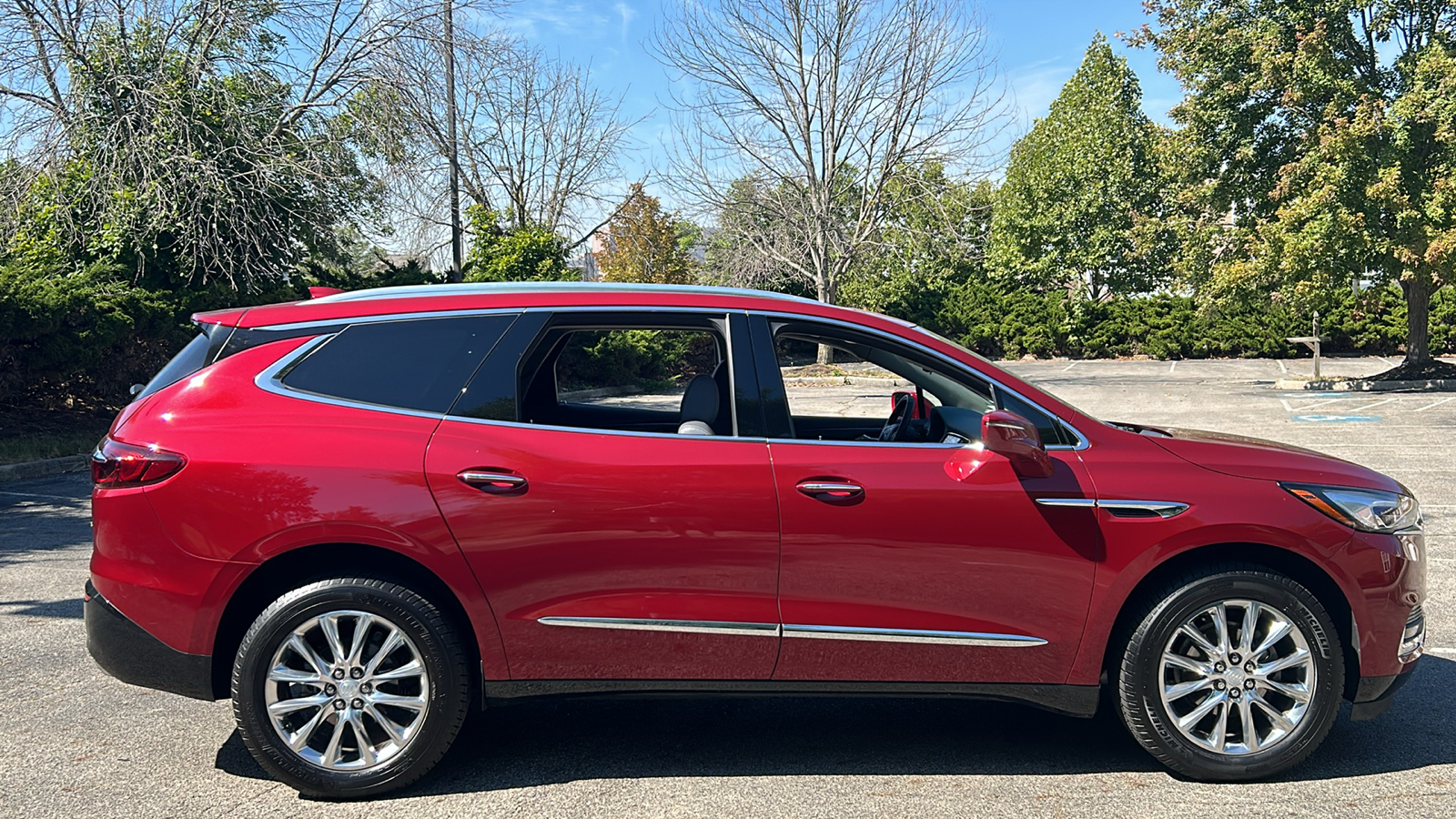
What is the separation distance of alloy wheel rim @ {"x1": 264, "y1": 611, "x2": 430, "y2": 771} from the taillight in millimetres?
690

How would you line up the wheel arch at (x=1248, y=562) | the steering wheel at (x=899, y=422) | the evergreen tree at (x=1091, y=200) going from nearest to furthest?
the wheel arch at (x=1248, y=562) < the steering wheel at (x=899, y=422) < the evergreen tree at (x=1091, y=200)

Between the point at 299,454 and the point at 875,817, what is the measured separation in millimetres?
2235

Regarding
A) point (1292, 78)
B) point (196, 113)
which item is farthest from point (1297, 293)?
point (196, 113)

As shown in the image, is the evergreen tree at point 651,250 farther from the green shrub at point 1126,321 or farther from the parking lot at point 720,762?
the parking lot at point 720,762

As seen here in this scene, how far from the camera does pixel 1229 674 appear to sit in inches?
149

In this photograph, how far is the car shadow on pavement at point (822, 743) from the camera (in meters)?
3.96

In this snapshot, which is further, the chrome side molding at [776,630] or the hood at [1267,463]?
the hood at [1267,463]

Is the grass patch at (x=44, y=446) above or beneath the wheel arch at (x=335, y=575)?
beneath

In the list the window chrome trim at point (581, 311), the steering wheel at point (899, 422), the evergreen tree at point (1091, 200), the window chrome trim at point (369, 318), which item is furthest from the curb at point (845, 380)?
the window chrome trim at point (369, 318)

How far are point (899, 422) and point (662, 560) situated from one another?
1354mm

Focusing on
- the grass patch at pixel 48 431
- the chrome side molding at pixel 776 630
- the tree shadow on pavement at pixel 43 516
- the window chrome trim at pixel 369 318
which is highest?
the window chrome trim at pixel 369 318

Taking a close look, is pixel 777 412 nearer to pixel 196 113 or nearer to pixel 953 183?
pixel 196 113

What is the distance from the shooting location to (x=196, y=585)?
144 inches

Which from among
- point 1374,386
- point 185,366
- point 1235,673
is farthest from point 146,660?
point 1374,386
